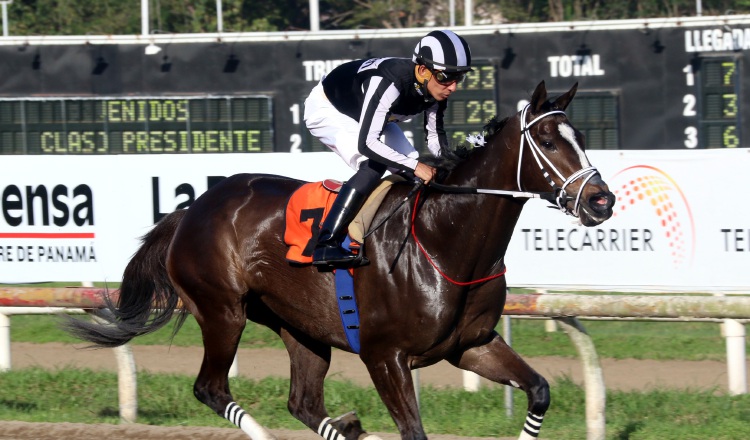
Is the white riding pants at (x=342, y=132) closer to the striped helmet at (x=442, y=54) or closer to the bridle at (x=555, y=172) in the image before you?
the striped helmet at (x=442, y=54)

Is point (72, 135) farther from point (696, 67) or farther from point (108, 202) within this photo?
point (696, 67)

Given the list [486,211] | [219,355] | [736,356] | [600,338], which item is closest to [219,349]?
[219,355]

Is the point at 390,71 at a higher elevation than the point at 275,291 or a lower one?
higher

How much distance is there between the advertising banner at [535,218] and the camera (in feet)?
22.1

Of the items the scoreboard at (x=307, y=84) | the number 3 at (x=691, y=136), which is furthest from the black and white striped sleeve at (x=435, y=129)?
the number 3 at (x=691, y=136)

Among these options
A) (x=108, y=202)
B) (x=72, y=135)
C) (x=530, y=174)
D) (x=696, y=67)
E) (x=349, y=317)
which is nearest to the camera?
(x=530, y=174)

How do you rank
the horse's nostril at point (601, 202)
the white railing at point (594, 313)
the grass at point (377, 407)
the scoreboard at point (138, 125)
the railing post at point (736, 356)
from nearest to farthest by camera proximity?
the horse's nostril at point (601, 202) → the white railing at point (594, 313) → the grass at point (377, 407) → the railing post at point (736, 356) → the scoreboard at point (138, 125)

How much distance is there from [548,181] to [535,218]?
239 centimetres

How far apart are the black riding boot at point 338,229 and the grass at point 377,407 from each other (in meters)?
1.49

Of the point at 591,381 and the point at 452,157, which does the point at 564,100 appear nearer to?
the point at 452,157

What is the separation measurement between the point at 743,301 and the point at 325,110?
2135 millimetres

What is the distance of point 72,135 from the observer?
12281 millimetres

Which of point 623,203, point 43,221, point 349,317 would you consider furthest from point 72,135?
point 349,317

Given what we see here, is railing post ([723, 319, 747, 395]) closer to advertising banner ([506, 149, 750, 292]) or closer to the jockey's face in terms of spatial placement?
advertising banner ([506, 149, 750, 292])
